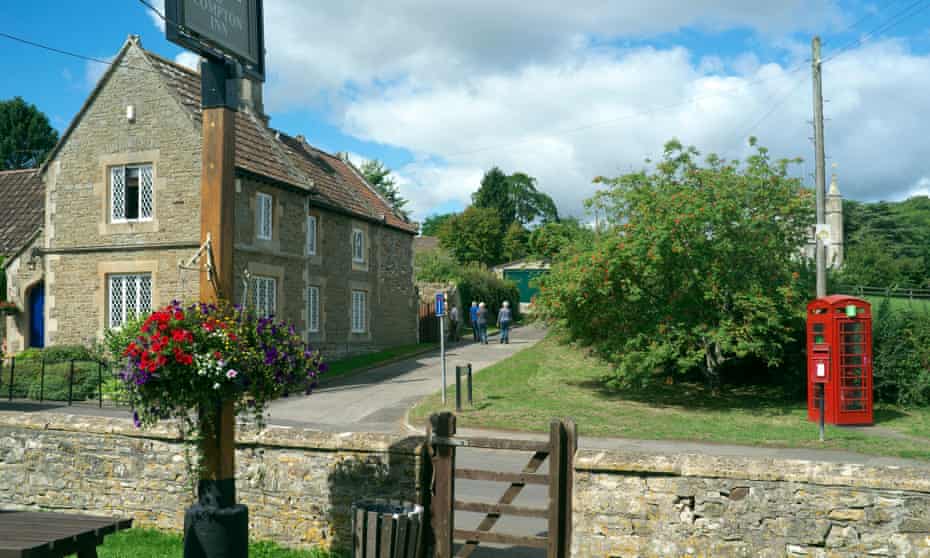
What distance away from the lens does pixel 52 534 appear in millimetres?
5227

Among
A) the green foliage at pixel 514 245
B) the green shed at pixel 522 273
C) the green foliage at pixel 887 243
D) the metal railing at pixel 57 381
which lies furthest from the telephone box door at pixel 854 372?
the green foliage at pixel 514 245

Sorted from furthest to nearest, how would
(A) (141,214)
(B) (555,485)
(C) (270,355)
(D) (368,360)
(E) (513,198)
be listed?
(E) (513,198) < (D) (368,360) < (A) (141,214) < (B) (555,485) < (C) (270,355)

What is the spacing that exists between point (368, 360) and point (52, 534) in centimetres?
2310

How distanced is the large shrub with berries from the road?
10221mm

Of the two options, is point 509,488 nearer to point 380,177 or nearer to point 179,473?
point 179,473

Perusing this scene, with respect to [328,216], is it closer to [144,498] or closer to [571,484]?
[144,498]

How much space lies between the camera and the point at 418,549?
6.12 m

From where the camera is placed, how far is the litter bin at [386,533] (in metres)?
5.93

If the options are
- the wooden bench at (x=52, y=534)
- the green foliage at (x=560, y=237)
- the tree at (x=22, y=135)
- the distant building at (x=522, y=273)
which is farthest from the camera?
the distant building at (x=522, y=273)

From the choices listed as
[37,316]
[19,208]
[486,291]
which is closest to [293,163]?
[37,316]

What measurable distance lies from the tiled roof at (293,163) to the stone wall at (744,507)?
18362 mm

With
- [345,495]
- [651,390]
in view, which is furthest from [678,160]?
[345,495]

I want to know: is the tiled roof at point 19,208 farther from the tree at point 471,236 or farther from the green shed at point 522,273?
the tree at point 471,236

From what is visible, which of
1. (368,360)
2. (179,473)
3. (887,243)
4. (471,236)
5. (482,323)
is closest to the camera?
(179,473)
